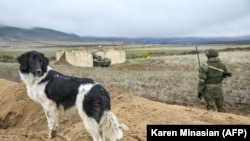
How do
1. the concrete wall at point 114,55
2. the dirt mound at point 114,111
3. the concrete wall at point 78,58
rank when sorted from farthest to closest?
the concrete wall at point 114,55
the concrete wall at point 78,58
the dirt mound at point 114,111

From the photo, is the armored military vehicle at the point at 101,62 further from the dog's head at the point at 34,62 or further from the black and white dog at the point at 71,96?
the dog's head at the point at 34,62

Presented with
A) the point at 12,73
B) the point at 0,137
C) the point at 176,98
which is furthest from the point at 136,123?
the point at 12,73

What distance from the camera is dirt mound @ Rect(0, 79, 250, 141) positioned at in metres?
8.88

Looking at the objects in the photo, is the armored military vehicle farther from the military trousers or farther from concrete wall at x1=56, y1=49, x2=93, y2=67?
the military trousers

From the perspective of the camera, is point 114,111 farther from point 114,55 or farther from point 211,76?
point 114,55

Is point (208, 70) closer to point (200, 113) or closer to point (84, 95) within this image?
point (200, 113)

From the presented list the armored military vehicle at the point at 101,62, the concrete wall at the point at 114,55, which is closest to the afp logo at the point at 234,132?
the armored military vehicle at the point at 101,62

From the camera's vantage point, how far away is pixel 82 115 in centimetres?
771

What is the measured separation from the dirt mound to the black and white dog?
1.02ft

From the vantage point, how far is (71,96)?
7.93m

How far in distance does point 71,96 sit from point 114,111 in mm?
3046

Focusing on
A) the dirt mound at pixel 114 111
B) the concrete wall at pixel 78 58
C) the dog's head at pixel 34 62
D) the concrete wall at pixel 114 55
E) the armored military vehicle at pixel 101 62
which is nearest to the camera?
the dog's head at pixel 34 62

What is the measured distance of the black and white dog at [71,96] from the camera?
7613 mm

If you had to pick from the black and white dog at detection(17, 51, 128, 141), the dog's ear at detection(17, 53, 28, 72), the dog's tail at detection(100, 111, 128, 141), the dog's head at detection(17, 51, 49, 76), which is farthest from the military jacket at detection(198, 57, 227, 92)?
the dog's ear at detection(17, 53, 28, 72)
